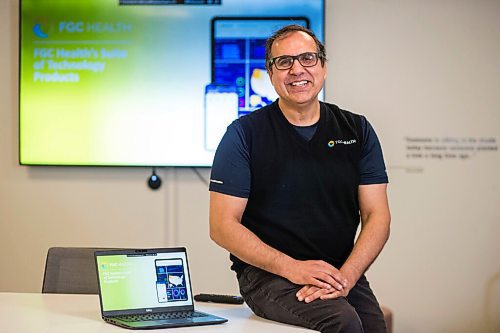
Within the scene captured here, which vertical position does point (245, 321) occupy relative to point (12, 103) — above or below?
below

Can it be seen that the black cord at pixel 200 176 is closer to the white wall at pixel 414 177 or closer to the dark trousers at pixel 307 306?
the white wall at pixel 414 177

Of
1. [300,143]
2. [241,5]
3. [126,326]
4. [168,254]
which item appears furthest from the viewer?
[241,5]

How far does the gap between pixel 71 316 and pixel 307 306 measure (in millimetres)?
697

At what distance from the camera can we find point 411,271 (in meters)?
4.64

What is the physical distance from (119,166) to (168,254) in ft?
6.67

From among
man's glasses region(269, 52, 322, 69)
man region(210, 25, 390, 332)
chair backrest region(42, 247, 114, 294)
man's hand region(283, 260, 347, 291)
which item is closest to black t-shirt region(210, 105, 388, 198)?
man region(210, 25, 390, 332)

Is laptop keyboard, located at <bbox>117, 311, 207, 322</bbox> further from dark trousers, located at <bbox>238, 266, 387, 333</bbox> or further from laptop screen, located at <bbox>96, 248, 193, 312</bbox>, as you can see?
dark trousers, located at <bbox>238, 266, 387, 333</bbox>

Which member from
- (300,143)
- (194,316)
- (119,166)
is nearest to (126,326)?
(194,316)

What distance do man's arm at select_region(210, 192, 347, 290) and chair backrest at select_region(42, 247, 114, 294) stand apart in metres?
0.60

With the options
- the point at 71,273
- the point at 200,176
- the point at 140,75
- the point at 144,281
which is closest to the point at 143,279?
the point at 144,281

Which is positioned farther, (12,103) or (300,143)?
(12,103)

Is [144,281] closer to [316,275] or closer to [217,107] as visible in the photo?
[316,275]

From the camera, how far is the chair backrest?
10.5 ft

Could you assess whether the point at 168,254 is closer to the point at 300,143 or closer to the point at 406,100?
the point at 300,143
